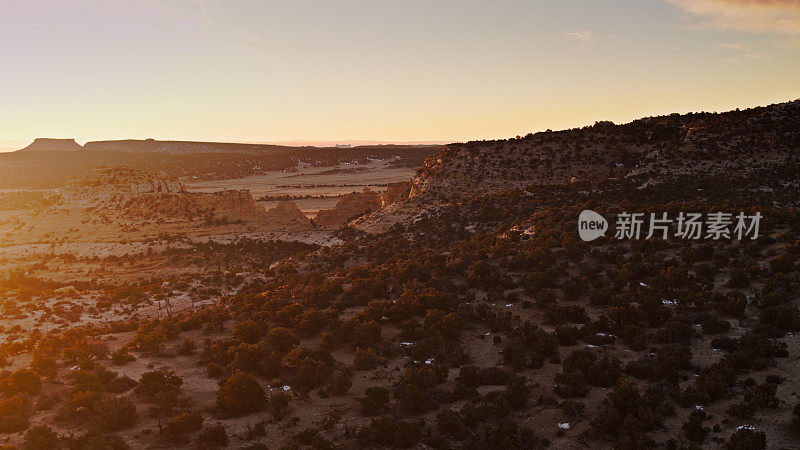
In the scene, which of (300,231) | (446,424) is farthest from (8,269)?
(446,424)

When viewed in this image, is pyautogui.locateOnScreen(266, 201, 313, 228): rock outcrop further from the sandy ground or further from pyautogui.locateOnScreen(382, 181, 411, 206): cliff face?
the sandy ground

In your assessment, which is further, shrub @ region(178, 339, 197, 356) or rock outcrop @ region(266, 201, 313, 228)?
rock outcrop @ region(266, 201, 313, 228)

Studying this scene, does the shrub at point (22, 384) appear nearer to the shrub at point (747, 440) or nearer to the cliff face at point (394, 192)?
the shrub at point (747, 440)

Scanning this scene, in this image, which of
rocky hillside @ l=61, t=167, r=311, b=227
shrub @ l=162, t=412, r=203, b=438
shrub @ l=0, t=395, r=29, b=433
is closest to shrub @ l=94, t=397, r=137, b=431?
shrub @ l=162, t=412, r=203, b=438

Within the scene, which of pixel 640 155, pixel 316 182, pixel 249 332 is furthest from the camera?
pixel 316 182

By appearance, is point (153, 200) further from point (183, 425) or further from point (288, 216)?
point (183, 425)

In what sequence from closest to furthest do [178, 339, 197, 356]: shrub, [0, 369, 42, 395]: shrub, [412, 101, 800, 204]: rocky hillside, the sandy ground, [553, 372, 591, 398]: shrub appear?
1. [553, 372, 591, 398]: shrub
2. [0, 369, 42, 395]: shrub
3. [178, 339, 197, 356]: shrub
4. [412, 101, 800, 204]: rocky hillside
5. the sandy ground

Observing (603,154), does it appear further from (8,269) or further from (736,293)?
(8,269)

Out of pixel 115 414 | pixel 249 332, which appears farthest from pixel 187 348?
pixel 115 414
